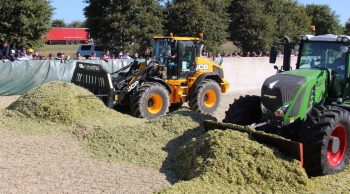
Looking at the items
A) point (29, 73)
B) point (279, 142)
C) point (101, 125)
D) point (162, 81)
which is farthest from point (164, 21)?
point (279, 142)

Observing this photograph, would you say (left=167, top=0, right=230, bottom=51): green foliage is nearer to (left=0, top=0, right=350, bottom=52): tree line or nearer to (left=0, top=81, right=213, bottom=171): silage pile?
(left=0, top=0, right=350, bottom=52): tree line

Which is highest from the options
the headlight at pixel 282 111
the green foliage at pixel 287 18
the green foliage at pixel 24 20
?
the green foliage at pixel 287 18

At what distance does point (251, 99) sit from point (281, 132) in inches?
41.6

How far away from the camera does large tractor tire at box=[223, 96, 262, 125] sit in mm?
8617

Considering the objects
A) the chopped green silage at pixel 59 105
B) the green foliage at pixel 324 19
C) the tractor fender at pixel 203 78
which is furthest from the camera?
the green foliage at pixel 324 19

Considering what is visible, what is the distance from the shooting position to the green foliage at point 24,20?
19516 millimetres

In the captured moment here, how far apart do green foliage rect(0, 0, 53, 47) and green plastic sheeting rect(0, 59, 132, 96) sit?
4.15 m

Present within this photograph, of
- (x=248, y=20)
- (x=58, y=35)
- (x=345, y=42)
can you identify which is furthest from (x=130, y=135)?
(x=58, y=35)

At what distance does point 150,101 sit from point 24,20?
9.68 meters

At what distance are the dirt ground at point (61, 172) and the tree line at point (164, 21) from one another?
11017mm

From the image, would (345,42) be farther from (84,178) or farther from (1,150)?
(1,150)

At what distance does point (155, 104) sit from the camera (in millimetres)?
12516

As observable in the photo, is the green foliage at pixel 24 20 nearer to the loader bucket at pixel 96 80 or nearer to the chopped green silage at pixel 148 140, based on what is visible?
the loader bucket at pixel 96 80

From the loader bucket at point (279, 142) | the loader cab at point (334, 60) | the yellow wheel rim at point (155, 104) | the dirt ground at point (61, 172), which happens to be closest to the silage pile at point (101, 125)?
the dirt ground at point (61, 172)
